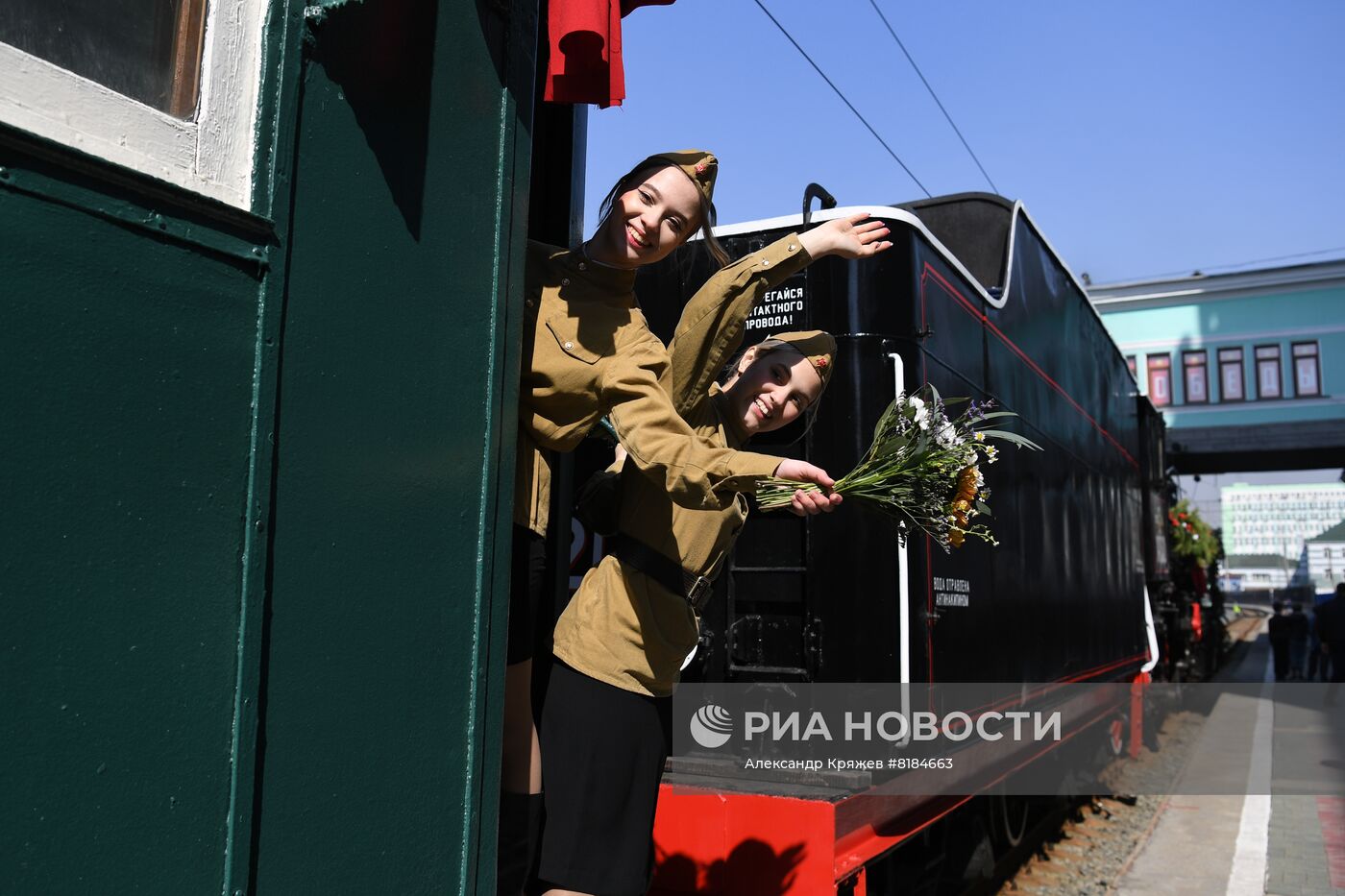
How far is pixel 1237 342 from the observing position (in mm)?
32219

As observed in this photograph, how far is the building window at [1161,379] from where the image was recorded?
32875mm

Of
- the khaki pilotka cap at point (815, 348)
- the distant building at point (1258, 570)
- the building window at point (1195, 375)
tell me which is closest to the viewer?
the khaki pilotka cap at point (815, 348)

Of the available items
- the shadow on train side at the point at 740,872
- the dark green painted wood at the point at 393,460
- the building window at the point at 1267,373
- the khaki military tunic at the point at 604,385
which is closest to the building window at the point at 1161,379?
the building window at the point at 1267,373

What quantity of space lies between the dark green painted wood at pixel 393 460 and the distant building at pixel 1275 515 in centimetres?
9214

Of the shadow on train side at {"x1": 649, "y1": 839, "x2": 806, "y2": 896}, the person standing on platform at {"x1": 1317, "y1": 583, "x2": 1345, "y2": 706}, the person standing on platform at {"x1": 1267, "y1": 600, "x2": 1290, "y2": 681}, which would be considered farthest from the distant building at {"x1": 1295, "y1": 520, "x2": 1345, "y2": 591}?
the shadow on train side at {"x1": 649, "y1": 839, "x2": 806, "y2": 896}

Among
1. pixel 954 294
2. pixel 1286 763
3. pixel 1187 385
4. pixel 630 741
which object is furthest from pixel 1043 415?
pixel 1187 385

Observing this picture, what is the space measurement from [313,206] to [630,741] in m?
1.06

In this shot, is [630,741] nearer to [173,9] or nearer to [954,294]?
[173,9]

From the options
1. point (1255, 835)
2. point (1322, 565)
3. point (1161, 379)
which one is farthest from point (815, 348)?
point (1322, 565)

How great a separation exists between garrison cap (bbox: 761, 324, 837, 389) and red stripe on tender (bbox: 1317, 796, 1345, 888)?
539 centimetres

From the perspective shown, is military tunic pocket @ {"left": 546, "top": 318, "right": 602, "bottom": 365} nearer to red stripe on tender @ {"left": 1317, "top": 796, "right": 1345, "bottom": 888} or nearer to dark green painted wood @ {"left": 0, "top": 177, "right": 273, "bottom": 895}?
dark green painted wood @ {"left": 0, "top": 177, "right": 273, "bottom": 895}

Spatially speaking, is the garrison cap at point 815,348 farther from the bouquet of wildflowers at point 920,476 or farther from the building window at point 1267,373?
the building window at point 1267,373

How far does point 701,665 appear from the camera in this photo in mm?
3906

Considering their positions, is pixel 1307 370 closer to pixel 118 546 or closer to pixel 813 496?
pixel 813 496
